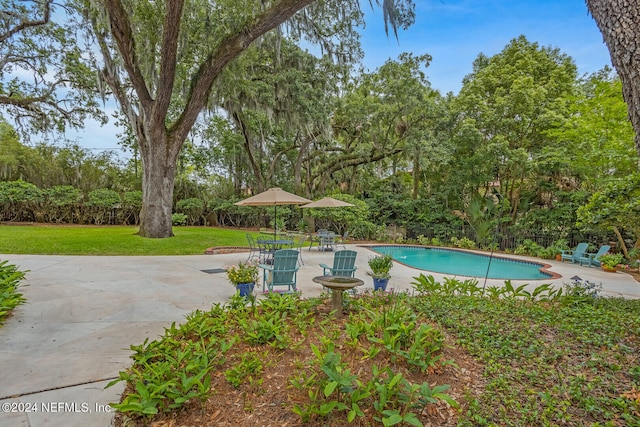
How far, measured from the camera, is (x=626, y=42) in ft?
6.52

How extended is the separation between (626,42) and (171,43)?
976cm

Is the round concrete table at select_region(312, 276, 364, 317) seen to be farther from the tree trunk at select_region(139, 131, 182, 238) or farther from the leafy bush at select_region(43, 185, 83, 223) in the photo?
the leafy bush at select_region(43, 185, 83, 223)

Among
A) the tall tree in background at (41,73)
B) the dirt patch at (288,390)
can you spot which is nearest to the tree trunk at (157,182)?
the tall tree in background at (41,73)

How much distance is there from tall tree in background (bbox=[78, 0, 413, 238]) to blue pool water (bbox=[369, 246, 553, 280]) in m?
6.97

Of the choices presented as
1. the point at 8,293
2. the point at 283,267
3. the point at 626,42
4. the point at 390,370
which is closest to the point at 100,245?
the point at 8,293

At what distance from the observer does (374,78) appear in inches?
573

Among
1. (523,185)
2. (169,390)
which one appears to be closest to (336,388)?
(169,390)

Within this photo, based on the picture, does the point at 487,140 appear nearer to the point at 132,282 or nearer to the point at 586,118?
the point at 586,118

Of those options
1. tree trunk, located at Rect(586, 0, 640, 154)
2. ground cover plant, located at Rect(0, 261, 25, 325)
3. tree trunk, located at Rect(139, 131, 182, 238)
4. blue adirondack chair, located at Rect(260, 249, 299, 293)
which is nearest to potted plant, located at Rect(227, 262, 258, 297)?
blue adirondack chair, located at Rect(260, 249, 299, 293)

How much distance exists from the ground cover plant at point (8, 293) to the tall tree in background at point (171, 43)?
6117mm

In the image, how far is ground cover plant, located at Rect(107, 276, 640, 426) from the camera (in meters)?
1.95

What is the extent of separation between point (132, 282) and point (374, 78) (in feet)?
42.4

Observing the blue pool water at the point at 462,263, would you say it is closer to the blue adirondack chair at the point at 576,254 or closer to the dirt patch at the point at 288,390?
the blue adirondack chair at the point at 576,254

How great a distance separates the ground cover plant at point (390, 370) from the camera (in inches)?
76.7
